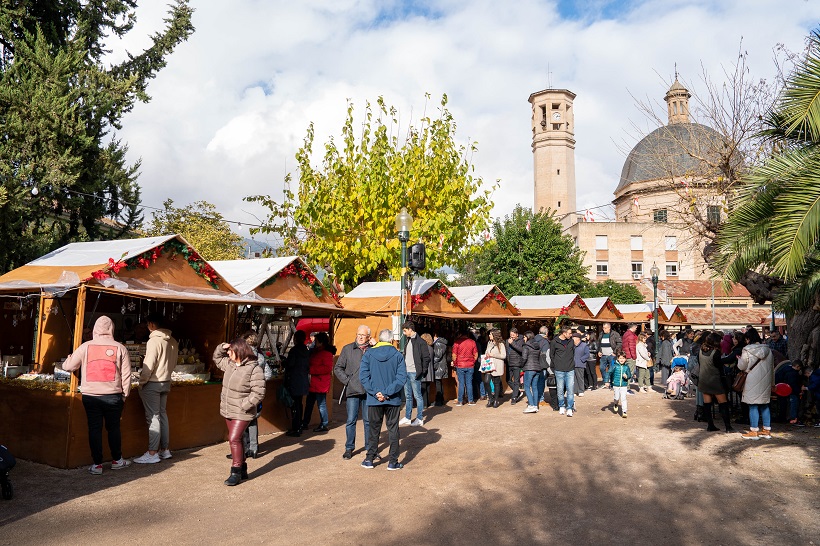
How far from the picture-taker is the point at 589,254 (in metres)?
63.7

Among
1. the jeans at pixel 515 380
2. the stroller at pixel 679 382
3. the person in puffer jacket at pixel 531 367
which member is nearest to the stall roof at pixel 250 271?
the person in puffer jacket at pixel 531 367

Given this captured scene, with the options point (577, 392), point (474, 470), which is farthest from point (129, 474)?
point (577, 392)

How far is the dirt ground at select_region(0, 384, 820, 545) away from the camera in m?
5.36

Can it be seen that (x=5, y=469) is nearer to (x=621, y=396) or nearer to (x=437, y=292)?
(x=621, y=396)

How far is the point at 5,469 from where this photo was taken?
6031 millimetres

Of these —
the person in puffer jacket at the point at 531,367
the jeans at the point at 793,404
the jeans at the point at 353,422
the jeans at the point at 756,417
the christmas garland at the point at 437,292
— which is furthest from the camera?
the christmas garland at the point at 437,292

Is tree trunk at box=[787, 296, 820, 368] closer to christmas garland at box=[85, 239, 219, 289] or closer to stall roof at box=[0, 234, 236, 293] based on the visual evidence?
christmas garland at box=[85, 239, 219, 289]

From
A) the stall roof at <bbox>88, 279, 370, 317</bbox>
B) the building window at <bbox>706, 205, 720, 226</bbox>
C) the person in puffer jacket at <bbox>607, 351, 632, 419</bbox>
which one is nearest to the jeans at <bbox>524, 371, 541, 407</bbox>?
the person in puffer jacket at <bbox>607, 351, 632, 419</bbox>

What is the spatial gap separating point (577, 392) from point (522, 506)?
1106 centimetres

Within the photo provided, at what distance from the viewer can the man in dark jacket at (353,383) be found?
8.38m

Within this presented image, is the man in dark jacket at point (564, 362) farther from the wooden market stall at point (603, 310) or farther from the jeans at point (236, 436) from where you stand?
the wooden market stall at point (603, 310)

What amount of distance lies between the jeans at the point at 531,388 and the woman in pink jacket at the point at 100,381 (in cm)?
823

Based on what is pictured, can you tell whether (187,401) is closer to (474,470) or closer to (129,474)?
(129,474)

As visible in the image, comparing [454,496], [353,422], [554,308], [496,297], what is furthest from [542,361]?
[554,308]
